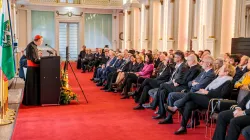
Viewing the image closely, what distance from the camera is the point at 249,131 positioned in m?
3.76

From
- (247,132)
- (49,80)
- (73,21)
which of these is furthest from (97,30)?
(247,132)

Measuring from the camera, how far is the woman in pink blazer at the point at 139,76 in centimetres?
813

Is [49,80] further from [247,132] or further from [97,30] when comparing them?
[97,30]

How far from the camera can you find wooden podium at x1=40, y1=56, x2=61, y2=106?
7.30 metres

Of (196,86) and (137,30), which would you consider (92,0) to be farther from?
(196,86)

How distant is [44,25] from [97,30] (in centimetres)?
372

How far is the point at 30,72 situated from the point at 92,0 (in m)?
16.1

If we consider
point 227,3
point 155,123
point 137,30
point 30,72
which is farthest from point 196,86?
point 137,30

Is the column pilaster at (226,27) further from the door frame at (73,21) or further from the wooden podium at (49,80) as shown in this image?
the door frame at (73,21)

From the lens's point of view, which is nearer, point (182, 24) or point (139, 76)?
point (139, 76)

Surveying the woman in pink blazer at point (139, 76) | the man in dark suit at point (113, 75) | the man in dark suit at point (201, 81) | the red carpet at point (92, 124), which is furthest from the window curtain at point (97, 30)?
the man in dark suit at point (201, 81)

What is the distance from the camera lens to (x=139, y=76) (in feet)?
27.2

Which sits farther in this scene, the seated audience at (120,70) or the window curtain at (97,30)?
the window curtain at (97,30)

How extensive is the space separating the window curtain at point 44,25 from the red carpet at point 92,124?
614 inches
